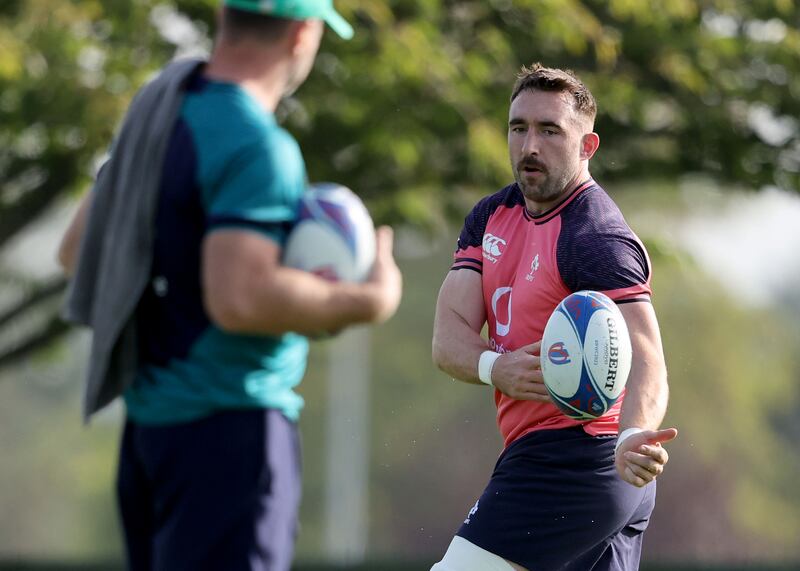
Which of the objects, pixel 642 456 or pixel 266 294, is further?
pixel 642 456

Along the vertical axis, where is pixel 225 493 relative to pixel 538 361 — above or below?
below

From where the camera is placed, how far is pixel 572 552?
16.9 ft

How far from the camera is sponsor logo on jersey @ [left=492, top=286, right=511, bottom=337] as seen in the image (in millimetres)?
5352

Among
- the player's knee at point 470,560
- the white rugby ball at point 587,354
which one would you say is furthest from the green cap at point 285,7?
the player's knee at point 470,560

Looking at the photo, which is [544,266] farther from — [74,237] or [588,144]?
[74,237]

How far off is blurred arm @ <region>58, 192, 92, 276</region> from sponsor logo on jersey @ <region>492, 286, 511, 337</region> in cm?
188

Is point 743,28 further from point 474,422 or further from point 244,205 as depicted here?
Answer: point 474,422

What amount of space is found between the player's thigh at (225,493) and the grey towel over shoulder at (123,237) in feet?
0.79

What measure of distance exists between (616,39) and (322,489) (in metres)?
42.2

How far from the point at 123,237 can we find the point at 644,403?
2.03 metres

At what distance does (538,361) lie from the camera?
5066mm

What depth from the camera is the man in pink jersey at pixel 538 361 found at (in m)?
5.07

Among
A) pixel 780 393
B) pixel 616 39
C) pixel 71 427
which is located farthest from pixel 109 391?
pixel 71 427

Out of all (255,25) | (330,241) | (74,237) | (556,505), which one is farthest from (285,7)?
(556,505)
